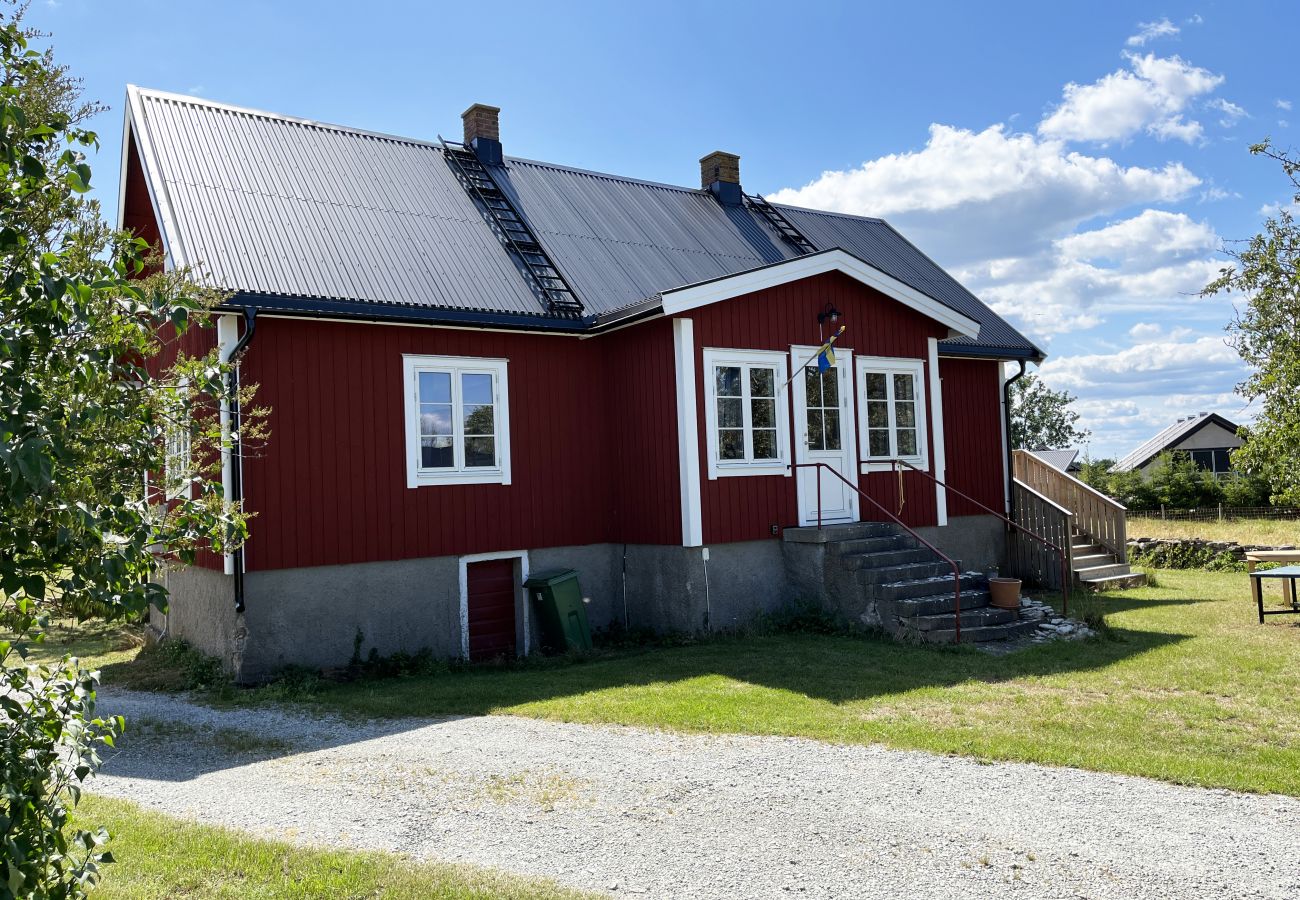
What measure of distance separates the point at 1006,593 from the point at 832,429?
316 centimetres

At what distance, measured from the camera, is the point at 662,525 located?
12.7 meters

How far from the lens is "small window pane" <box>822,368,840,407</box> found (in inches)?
542

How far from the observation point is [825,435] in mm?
13719

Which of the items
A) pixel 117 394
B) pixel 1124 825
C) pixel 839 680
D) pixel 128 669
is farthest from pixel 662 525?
pixel 117 394

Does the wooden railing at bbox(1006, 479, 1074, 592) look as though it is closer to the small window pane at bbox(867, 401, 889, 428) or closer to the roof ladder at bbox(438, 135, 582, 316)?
the small window pane at bbox(867, 401, 889, 428)

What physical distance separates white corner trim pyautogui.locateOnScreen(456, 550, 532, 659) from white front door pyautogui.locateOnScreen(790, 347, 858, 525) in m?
3.77

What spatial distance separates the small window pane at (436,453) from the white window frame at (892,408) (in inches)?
224

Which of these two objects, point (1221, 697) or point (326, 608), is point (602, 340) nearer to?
point (326, 608)

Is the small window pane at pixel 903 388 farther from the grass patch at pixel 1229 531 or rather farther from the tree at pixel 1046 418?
the tree at pixel 1046 418

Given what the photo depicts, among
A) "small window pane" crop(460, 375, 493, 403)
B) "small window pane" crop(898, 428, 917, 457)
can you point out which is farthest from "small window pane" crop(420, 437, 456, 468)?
"small window pane" crop(898, 428, 917, 457)

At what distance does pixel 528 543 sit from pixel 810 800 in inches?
282

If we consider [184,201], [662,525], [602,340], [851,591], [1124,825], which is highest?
[184,201]

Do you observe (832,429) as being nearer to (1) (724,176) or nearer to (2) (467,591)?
(2) (467,591)

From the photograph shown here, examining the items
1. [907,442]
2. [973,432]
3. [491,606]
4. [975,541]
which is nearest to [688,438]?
[491,606]
